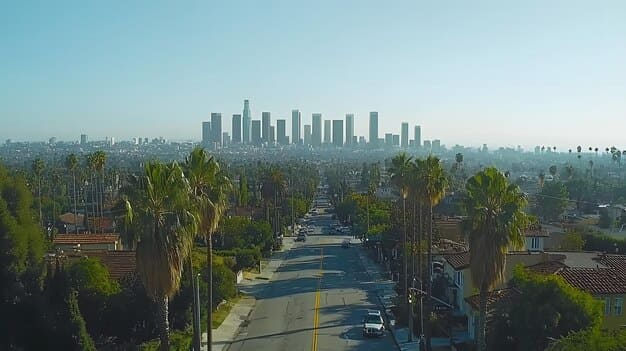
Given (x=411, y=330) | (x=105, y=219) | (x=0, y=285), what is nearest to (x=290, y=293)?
(x=411, y=330)

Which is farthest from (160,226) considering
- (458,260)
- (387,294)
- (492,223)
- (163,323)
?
(387,294)

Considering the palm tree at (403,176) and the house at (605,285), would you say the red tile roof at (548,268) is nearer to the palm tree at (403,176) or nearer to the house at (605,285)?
the house at (605,285)

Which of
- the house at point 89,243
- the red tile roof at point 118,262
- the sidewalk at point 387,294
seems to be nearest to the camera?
the sidewalk at point 387,294

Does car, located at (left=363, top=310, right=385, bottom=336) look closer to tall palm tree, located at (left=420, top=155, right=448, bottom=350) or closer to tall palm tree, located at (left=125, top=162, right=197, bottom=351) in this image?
tall palm tree, located at (left=420, top=155, right=448, bottom=350)

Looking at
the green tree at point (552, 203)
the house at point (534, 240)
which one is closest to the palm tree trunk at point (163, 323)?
the house at point (534, 240)

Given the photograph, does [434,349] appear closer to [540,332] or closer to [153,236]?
[540,332]

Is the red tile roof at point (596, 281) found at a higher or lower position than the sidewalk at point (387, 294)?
higher

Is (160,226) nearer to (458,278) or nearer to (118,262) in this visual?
(118,262)
